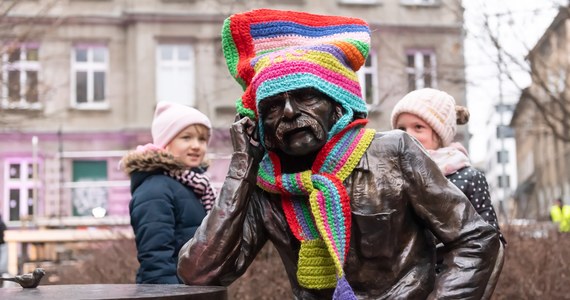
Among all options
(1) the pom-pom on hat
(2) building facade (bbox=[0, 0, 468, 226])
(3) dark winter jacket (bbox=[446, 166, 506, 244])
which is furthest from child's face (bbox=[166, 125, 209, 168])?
(2) building facade (bbox=[0, 0, 468, 226])

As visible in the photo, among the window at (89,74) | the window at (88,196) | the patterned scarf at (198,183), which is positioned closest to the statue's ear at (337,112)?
the patterned scarf at (198,183)

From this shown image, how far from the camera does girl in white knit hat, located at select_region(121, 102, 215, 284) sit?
3.83 metres

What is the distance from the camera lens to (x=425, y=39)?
2291cm

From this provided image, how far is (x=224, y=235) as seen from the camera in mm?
2461

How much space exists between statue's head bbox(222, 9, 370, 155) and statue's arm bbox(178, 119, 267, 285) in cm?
9

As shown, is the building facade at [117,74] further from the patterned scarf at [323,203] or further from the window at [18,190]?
the patterned scarf at [323,203]

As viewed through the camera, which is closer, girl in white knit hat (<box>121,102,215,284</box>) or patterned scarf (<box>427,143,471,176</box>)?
patterned scarf (<box>427,143,471,176</box>)

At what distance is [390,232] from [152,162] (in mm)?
1900

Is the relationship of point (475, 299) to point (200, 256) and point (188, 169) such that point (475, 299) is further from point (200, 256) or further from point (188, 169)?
point (188, 169)

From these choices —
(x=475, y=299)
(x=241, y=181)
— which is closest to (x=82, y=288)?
(x=241, y=181)

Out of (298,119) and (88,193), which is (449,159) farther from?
(88,193)

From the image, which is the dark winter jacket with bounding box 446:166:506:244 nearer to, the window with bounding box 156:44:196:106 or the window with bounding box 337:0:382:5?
the window with bounding box 156:44:196:106

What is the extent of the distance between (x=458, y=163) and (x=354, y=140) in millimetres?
1160

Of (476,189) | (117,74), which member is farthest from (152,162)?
(117,74)
